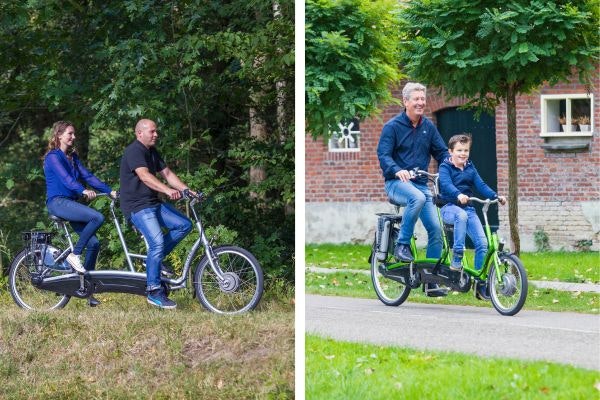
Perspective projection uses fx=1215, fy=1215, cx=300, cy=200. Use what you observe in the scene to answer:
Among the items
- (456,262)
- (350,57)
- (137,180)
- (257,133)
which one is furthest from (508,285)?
(257,133)

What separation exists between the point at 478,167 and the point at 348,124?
677 millimetres

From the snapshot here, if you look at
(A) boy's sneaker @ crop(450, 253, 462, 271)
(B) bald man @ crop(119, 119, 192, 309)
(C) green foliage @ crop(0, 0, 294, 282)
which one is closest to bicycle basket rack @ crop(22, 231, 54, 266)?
(C) green foliage @ crop(0, 0, 294, 282)

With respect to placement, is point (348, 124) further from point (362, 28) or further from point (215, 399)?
point (215, 399)

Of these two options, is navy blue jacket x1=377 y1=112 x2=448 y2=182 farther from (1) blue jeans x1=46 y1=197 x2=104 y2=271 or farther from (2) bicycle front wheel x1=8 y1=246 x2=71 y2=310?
(2) bicycle front wheel x1=8 y1=246 x2=71 y2=310

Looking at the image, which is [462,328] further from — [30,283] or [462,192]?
[30,283]

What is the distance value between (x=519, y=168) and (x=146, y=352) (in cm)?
279

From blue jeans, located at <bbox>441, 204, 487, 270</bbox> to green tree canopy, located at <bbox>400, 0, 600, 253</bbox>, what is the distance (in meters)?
0.17

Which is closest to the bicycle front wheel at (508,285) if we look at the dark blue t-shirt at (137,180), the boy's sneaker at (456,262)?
the boy's sneaker at (456,262)

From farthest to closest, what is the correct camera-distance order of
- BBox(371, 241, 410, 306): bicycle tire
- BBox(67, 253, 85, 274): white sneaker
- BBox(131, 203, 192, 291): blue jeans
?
BBox(67, 253, 85, 274): white sneaker, BBox(131, 203, 192, 291): blue jeans, BBox(371, 241, 410, 306): bicycle tire

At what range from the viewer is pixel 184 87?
28.7ft

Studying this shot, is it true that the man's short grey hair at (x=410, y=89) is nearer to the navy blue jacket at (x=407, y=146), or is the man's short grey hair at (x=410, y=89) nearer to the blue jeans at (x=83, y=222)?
the navy blue jacket at (x=407, y=146)

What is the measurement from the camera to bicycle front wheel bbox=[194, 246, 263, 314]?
23.4ft

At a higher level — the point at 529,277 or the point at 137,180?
the point at 137,180

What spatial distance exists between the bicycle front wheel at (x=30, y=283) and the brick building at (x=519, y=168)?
254 centimetres
